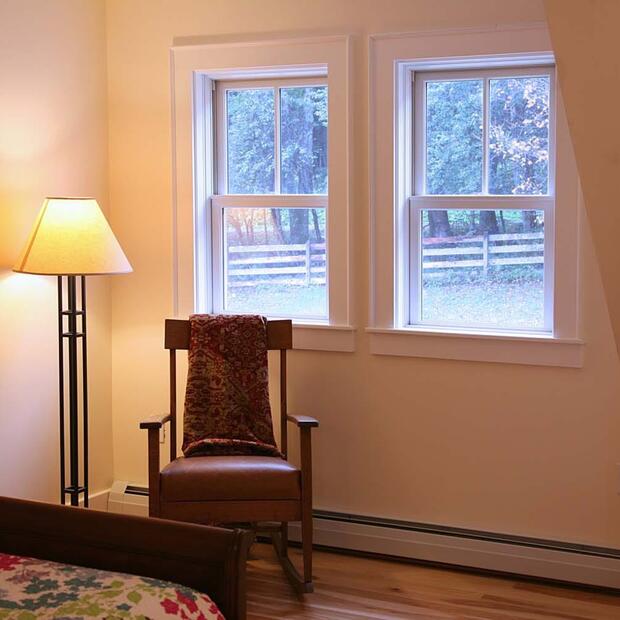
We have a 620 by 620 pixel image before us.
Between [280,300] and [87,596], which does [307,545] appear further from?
[87,596]

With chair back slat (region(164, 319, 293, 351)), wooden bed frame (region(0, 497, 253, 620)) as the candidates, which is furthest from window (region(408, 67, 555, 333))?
wooden bed frame (region(0, 497, 253, 620))

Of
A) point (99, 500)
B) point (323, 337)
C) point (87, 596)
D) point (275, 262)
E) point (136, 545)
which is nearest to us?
point (87, 596)

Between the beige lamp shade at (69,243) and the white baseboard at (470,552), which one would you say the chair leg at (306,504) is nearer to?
the white baseboard at (470,552)

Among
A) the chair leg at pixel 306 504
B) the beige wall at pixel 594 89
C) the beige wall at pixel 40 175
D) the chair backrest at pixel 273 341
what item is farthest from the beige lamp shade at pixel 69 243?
the beige wall at pixel 594 89

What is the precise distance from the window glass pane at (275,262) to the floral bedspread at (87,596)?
2.26 metres

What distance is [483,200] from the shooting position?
3.97 meters

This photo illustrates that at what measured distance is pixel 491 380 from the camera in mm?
Result: 3928

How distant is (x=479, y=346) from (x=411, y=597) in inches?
38.9

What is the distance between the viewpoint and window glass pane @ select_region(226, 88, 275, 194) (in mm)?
4344

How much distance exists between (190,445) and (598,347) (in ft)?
5.24

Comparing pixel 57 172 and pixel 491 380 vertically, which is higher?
pixel 57 172

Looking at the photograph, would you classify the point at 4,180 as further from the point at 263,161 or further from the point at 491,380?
the point at 491,380

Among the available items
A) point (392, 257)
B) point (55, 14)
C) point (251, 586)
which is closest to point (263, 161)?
point (392, 257)

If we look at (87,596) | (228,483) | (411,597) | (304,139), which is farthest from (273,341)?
(87,596)
